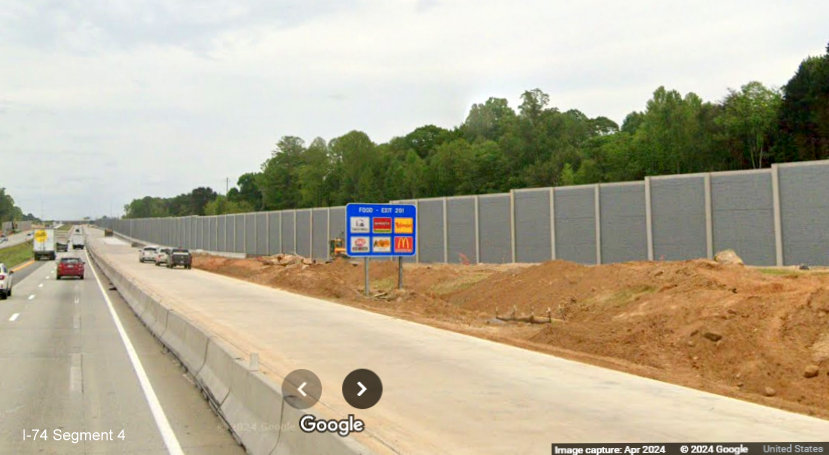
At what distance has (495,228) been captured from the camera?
136 feet

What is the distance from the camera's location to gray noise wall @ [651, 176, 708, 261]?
3091 cm

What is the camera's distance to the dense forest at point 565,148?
267ft

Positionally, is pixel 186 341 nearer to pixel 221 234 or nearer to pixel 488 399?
pixel 488 399

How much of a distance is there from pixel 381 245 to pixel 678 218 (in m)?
13.3

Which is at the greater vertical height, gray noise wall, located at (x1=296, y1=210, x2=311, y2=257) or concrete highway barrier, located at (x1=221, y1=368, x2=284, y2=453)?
gray noise wall, located at (x1=296, y1=210, x2=311, y2=257)

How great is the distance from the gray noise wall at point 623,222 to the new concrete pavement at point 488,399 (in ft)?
56.5

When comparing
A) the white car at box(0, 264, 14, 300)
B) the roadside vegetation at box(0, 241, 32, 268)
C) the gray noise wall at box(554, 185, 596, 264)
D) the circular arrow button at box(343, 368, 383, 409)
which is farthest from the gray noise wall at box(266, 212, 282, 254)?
the circular arrow button at box(343, 368, 383, 409)

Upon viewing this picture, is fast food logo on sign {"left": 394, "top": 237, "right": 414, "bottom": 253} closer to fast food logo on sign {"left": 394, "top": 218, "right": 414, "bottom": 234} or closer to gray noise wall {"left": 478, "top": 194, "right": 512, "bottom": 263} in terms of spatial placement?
fast food logo on sign {"left": 394, "top": 218, "right": 414, "bottom": 234}

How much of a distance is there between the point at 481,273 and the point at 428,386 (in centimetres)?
2515

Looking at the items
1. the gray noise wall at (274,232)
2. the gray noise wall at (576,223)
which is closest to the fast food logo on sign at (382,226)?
the gray noise wall at (576,223)

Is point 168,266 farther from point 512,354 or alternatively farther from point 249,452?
point 249,452

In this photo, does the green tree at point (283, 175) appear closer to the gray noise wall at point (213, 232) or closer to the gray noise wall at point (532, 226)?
the gray noise wall at point (213, 232)

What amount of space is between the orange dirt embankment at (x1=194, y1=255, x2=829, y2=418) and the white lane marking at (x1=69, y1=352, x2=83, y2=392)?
9.89m

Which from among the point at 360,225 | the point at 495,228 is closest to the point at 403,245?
the point at 360,225
